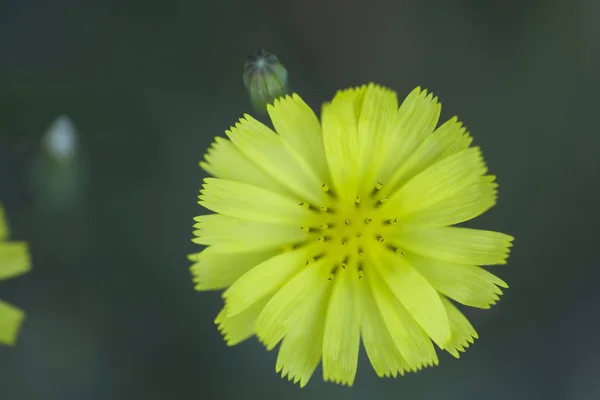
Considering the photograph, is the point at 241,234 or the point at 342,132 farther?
the point at 241,234

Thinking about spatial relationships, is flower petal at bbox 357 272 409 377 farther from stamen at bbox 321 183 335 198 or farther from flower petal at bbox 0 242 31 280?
flower petal at bbox 0 242 31 280

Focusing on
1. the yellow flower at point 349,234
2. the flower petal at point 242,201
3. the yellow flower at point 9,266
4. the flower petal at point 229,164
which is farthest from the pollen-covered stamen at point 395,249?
the yellow flower at point 9,266

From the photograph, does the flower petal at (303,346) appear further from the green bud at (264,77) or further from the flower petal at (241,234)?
the green bud at (264,77)

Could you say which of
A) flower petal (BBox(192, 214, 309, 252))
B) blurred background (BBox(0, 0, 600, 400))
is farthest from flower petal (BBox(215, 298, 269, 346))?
blurred background (BBox(0, 0, 600, 400))

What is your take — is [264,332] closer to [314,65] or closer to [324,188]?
[324,188]

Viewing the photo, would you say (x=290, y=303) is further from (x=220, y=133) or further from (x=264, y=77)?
(x=220, y=133)

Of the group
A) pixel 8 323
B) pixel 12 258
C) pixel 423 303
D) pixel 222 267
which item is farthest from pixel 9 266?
pixel 423 303

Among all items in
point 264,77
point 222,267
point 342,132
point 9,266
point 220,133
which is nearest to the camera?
point 342,132
